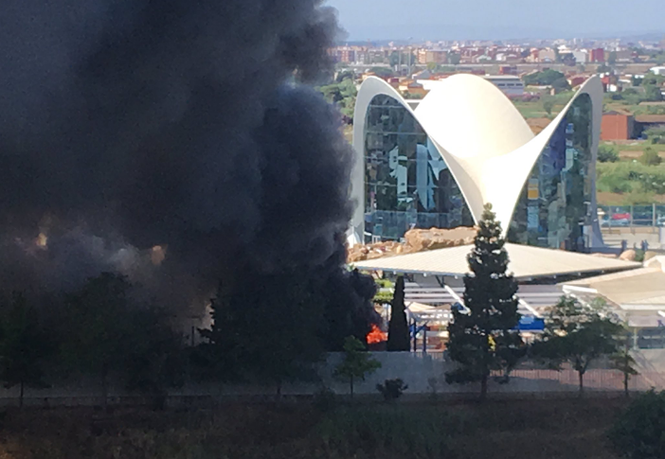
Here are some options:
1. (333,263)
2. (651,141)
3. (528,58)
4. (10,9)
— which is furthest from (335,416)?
(528,58)

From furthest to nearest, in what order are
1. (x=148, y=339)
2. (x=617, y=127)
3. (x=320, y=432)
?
(x=617, y=127)
(x=148, y=339)
(x=320, y=432)

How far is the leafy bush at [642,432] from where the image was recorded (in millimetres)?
12430

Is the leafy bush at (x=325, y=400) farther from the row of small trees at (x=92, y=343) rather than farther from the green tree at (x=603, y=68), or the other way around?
the green tree at (x=603, y=68)

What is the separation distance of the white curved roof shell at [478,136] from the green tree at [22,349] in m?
14.4

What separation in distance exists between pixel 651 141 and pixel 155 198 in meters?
52.3

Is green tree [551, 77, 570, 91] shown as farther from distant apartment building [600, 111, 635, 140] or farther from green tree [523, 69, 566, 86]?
distant apartment building [600, 111, 635, 140]

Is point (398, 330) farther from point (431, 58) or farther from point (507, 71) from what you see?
point (431, 58)

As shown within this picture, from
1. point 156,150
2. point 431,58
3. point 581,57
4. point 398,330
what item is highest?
point 581,57

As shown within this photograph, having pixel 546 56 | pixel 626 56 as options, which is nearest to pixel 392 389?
pixel 546 56

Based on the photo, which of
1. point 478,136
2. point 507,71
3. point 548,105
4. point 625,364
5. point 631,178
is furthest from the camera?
point 507,71

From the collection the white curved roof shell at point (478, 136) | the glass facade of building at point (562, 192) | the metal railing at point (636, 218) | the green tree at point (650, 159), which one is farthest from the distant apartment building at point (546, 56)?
the glass facade of building at point (562, 192)

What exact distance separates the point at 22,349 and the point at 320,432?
409 centimetres

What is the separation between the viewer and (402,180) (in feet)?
93.1

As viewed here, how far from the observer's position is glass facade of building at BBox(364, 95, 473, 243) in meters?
27.8
